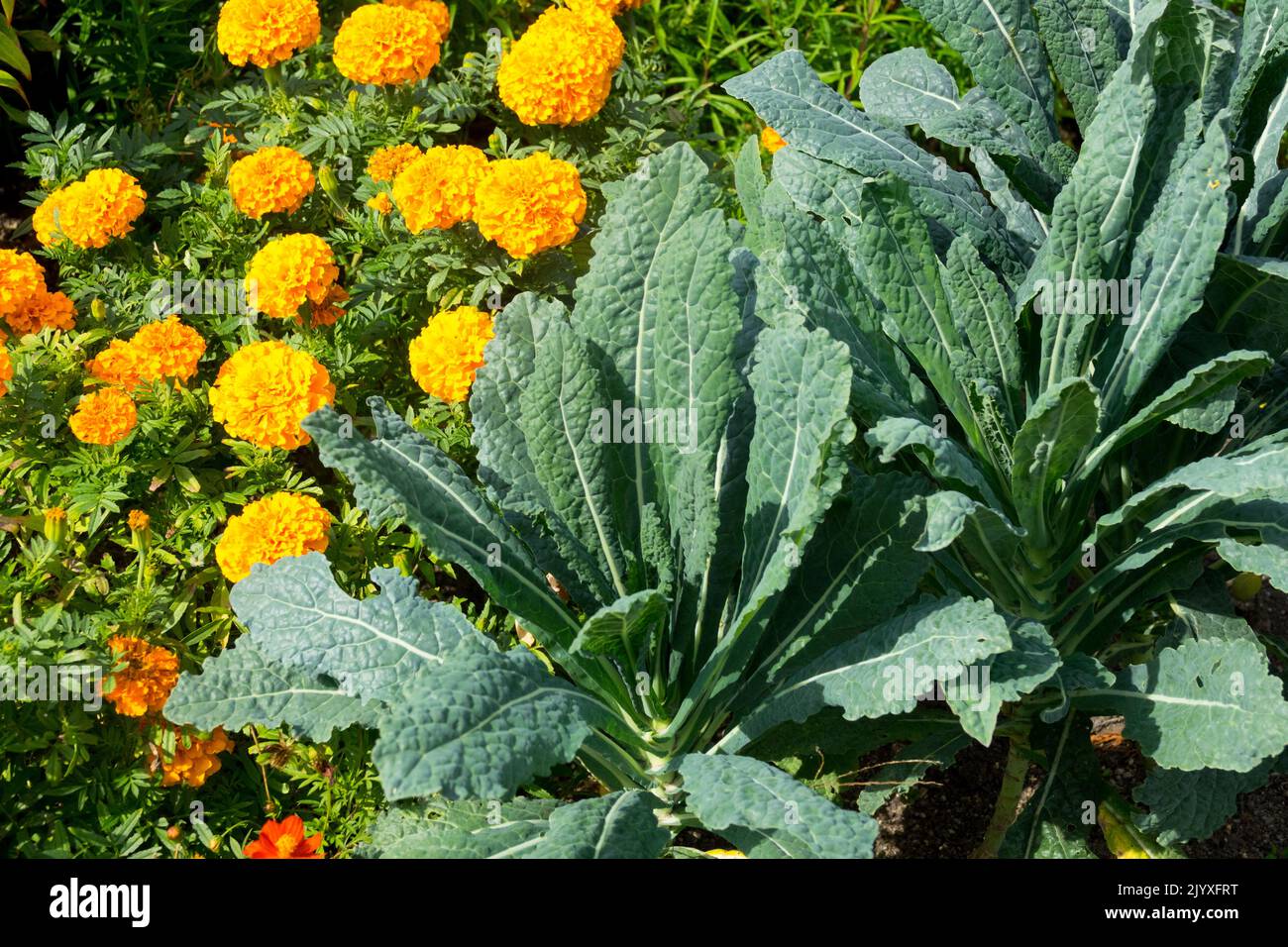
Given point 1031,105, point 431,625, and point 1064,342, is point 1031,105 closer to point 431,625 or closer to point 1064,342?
point 1064,342

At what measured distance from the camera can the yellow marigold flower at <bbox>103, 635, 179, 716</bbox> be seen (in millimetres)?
2453

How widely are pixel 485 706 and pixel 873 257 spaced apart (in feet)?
3.45

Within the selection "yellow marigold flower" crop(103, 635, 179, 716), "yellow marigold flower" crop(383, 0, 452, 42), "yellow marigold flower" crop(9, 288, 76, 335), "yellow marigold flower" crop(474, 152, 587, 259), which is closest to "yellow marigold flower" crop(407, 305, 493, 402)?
"yellow marigold flower" crop(474, 152, 587, 259)

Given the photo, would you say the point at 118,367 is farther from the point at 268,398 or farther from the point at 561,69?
the point at 561,69

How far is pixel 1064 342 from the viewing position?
2311mm

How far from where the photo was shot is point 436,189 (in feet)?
9.72

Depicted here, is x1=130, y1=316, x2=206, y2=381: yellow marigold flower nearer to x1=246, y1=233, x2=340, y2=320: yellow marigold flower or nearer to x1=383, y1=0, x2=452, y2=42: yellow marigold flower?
x1=246, y1=233, x2=340, y2=320: yellow marigold flower

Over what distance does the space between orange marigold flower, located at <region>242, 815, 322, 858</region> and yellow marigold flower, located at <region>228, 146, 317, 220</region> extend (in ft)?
4.97

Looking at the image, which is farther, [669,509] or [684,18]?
[684,18]

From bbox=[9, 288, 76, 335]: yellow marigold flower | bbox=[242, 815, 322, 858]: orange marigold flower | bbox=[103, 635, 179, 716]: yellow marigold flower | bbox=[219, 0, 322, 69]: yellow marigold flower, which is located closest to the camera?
bbox=[242, 815, 322, 858]: orange marigold flower

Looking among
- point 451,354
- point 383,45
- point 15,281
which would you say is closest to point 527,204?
point 451,354

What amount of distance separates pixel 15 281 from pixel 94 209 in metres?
0.28

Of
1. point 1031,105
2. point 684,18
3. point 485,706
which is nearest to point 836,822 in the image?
point 485,706

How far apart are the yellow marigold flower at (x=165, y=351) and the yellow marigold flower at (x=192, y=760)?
33.5 inches
